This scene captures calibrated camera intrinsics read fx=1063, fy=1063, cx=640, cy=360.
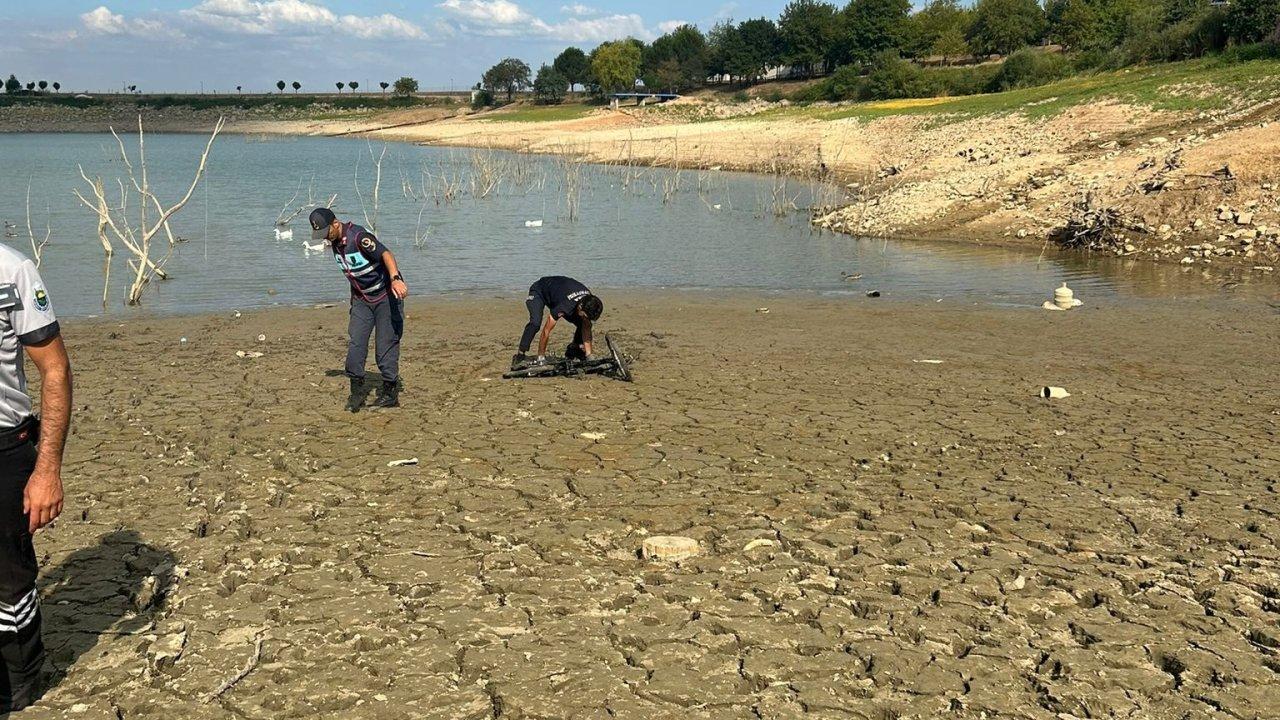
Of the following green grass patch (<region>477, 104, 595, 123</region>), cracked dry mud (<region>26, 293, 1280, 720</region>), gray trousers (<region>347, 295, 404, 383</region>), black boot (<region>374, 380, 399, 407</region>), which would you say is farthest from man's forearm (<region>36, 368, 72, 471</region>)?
green grass patch (<region>477, 104, 595, 123</region>)

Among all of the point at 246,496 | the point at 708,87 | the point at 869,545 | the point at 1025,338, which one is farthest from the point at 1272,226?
the point at 708,87

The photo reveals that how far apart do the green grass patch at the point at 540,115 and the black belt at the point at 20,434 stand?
81576 mm

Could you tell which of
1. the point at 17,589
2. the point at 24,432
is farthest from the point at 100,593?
the point at 24,432

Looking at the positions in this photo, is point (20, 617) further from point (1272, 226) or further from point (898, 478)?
point (1272, 226)

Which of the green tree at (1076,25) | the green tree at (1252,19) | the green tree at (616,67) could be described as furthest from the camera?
the green tree at (616,67)

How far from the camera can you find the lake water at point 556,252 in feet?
57.7

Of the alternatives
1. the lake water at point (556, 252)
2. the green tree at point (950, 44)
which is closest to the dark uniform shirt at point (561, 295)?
the lake water at point (556, 252)

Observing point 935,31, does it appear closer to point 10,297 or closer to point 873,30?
point 873,30

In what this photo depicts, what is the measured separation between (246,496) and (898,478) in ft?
13.8

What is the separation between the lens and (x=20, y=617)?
387 cm

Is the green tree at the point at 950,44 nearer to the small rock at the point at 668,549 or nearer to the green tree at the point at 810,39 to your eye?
the green tree at the point at 810,39

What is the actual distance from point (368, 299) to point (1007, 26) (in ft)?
263

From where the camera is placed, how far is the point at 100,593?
17.3ft

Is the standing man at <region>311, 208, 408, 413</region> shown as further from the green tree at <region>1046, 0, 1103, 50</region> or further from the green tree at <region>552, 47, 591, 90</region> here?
→ the green tree at <region>552, 47, 591, 90</region>
